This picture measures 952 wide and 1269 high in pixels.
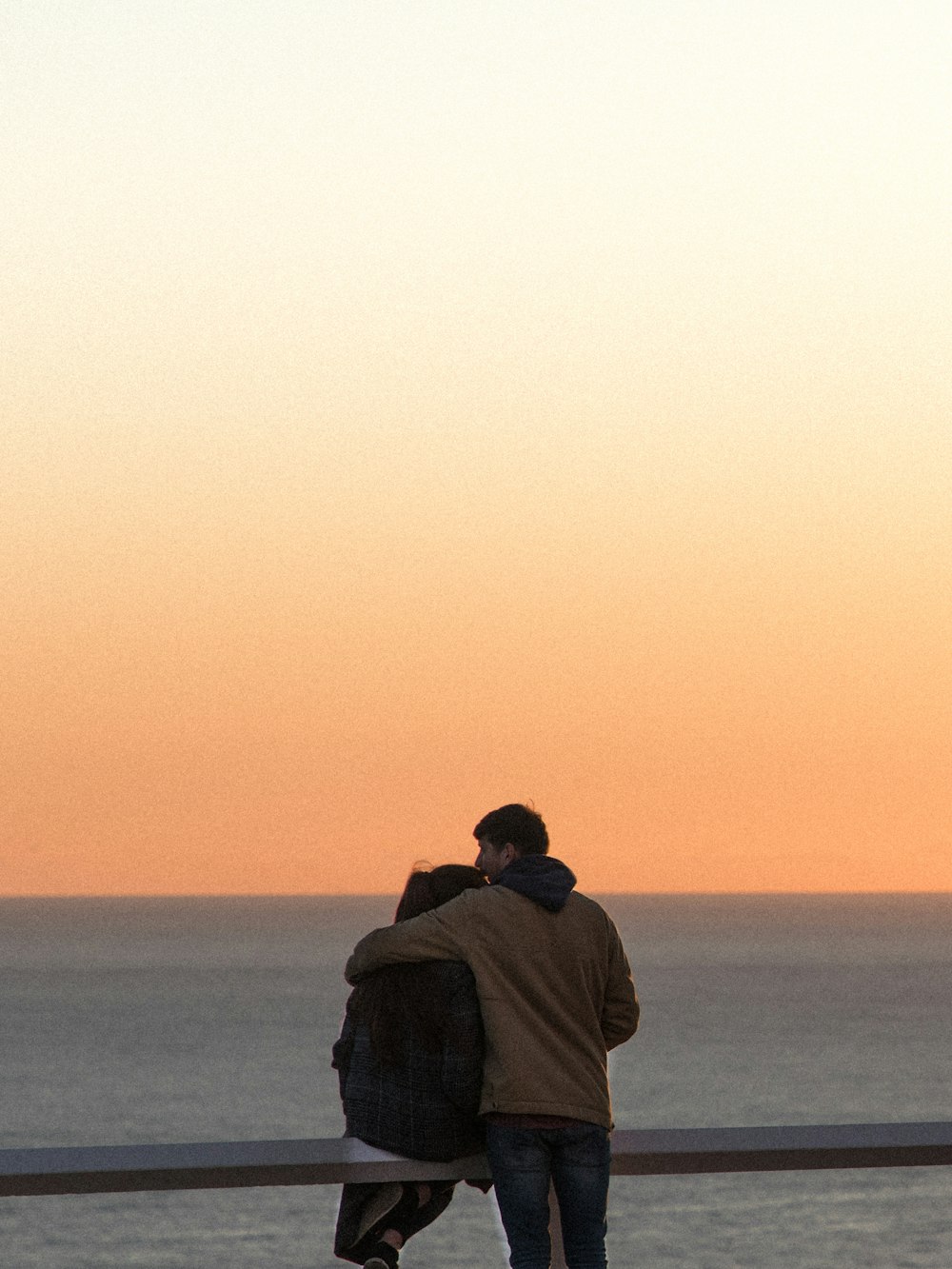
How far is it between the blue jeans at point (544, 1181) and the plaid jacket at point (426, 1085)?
0.10 m

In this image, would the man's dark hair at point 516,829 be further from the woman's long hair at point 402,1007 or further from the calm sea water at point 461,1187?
the calm sea water at point 461,1187

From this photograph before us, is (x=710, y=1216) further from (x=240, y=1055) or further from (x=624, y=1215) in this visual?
(x=240, y=1055)

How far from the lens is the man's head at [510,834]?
14.3ft

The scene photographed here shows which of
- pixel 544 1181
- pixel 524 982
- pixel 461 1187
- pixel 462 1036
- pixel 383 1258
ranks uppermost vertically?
pixel 524 982

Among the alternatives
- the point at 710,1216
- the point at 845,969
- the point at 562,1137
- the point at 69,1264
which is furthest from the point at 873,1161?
the point at 845,969

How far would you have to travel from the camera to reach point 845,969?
149m

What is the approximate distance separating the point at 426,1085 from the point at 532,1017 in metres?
0.31

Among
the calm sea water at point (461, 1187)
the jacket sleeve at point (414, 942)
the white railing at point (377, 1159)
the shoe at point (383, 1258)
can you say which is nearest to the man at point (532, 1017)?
the jacket sleeve at point (414, 942)

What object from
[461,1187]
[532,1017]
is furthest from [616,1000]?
[461,1187]

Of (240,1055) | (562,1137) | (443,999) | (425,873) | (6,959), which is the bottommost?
(6,959)

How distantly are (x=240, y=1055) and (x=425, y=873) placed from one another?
71713 mm

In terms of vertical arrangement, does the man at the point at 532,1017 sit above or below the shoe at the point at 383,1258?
above

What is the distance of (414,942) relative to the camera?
426 centimetres

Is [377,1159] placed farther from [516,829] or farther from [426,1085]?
[516,829]
